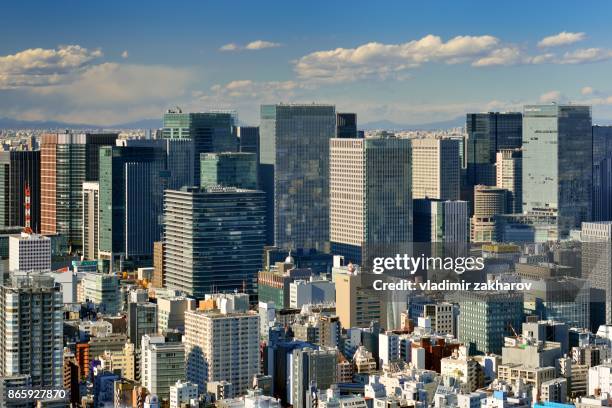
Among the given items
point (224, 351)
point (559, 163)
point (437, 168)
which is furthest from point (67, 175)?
point (224, 351)

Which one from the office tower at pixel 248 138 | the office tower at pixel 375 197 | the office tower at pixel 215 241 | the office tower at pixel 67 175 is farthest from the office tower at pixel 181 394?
the office tower at pixel 248 138

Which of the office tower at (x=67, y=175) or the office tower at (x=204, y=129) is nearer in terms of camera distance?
the office tower at (x=67, y=175)

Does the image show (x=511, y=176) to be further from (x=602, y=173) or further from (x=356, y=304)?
(x=356, y=304)

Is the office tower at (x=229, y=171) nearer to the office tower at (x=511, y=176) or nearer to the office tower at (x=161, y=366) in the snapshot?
the office tower at (x=511, y=176)

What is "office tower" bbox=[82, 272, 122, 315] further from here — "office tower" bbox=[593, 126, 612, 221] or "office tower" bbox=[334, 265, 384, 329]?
"office tower" bbox=[593, 126, 612, 221]

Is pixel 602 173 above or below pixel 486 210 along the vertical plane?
above

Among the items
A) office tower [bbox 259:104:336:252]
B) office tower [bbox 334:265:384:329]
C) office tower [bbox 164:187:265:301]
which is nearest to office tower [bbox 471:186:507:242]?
office tower [bbox 259:104:336:252]

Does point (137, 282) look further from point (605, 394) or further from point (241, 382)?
point (605, 394)
